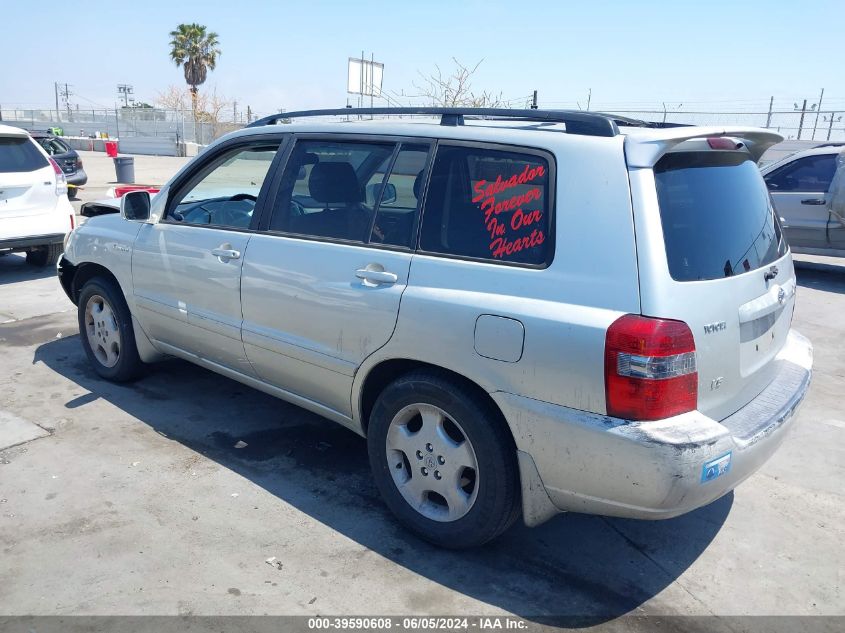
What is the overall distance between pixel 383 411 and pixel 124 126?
45164 millimetres

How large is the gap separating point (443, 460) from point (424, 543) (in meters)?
0.45

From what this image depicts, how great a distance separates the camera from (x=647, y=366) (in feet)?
8.23

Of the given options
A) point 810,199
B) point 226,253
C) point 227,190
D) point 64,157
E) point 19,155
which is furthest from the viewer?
point 64,157

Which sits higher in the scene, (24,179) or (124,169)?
(24,179)

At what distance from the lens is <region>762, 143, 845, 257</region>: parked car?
30.6 ft

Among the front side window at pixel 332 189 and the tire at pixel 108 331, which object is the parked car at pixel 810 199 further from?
the tire at pixel 108 331

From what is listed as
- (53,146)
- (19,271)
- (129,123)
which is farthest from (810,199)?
(129,123)

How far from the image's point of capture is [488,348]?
282 cm

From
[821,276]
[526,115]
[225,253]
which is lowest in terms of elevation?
[821,276]

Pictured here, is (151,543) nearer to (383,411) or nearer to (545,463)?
(383,411)

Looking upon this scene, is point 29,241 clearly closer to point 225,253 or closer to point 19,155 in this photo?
point 19,155

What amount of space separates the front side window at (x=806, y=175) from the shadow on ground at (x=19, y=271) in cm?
933

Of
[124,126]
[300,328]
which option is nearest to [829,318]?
[300,328]

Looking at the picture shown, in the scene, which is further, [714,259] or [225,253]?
[225,253]
